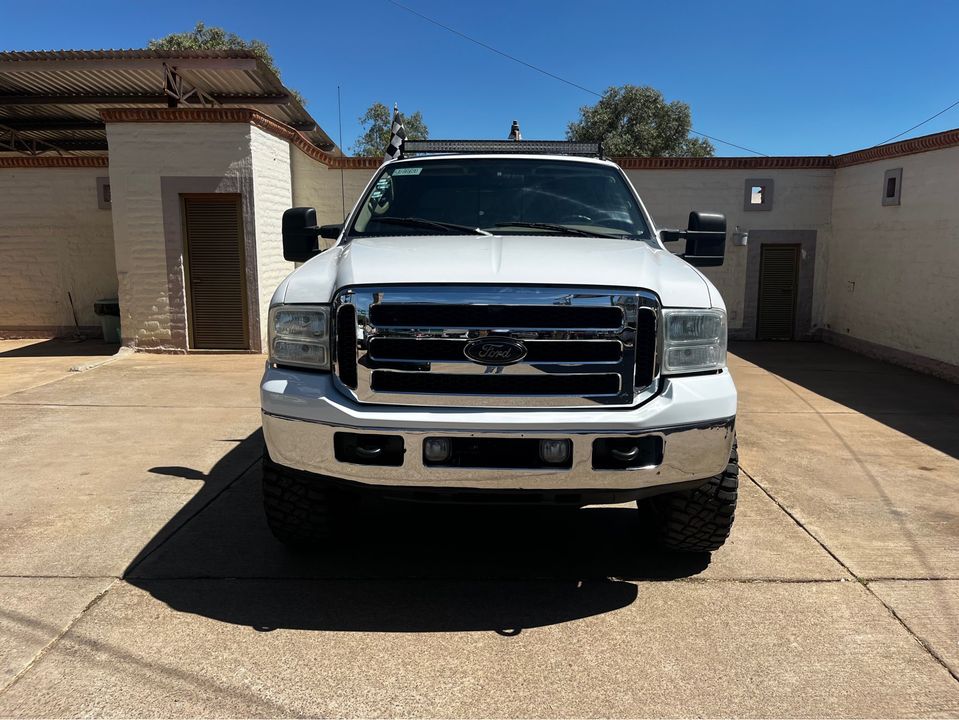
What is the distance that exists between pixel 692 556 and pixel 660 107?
3325 cm

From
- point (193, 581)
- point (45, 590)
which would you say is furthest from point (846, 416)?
point (45, 590)

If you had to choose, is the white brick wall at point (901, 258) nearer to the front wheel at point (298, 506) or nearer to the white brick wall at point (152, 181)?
the front wheel at point (298, 506)

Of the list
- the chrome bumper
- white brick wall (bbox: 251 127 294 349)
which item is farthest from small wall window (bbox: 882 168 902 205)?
the chrome bumper

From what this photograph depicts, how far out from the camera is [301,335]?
3.11m

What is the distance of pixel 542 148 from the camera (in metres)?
5.38

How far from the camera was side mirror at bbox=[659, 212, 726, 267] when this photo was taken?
4.47 metres

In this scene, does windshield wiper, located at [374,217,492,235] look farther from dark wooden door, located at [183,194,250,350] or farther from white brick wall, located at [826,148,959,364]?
white brick wall, located at [826,148,959,364]

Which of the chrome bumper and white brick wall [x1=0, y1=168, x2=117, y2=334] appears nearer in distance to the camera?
the chrome bumper

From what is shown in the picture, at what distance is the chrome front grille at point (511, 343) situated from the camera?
2926 mm

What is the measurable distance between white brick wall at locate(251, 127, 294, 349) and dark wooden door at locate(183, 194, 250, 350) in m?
0.25

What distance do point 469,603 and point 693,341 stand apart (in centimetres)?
146

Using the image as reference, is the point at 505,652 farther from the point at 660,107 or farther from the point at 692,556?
the point at 660,107

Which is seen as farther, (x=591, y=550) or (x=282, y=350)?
(x=591, y=550)

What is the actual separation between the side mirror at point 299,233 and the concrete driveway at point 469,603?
1.53 m
